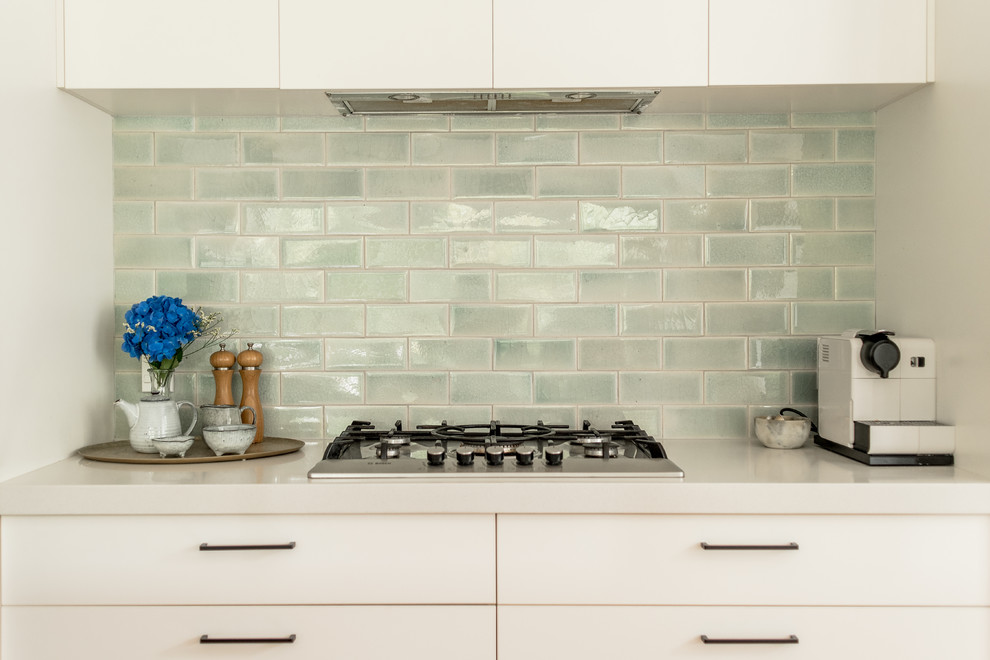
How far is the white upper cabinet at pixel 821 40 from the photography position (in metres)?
2.01

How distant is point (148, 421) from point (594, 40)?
1492 mm

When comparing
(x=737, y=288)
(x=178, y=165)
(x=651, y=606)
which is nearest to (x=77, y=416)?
(x=178, y=165)

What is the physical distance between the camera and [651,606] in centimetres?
175

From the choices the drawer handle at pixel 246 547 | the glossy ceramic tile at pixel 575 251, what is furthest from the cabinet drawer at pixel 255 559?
the glossy ceramic tile at pixel 575 251

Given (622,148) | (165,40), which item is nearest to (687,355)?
(622,148)

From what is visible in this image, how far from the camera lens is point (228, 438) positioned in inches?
79.4

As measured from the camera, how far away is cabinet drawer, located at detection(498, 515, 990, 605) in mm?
1738

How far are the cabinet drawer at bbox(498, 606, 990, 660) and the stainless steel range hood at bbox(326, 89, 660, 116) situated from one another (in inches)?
49.7

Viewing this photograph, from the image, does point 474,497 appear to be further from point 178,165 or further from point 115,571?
point 178,165

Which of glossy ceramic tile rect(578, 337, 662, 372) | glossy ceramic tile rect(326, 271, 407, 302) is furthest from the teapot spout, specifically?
glossy ceramic tile rect(578, 337, 662, 372)

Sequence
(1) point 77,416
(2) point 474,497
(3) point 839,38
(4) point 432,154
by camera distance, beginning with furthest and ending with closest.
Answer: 1. (4) point 432,154
2. (1) point 77,416
3. (3) point 839,38
4. (2) point 474,497

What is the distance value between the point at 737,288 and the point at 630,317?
32cm

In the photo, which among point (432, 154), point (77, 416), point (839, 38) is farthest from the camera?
point (432, 154)

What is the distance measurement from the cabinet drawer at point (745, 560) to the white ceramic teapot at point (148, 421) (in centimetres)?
96
